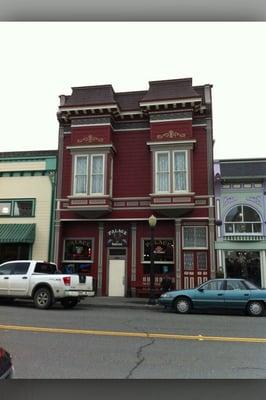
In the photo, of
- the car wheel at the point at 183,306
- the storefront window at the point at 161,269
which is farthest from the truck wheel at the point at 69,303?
the storefront window at the point at 161,269

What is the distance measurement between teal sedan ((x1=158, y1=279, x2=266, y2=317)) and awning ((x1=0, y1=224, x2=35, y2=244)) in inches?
354

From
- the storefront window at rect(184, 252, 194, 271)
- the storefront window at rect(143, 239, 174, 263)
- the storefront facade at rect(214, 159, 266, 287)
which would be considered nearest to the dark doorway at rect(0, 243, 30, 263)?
the storefront window at rect(143, 239, 174, 263)

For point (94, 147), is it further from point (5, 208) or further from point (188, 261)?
point (188, 261)

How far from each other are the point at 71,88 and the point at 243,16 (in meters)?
16.6

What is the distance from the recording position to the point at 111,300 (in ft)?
60.9

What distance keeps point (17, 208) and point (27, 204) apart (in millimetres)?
590

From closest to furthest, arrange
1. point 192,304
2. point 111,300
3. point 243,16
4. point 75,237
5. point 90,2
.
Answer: point 90,2
point 243,16
point 192,304
point 111,300
point 75,237

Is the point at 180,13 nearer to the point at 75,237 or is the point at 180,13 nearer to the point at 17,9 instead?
the point at 17,9

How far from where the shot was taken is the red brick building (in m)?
20.2

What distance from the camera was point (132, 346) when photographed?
852 centimetres

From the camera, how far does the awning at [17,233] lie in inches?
830

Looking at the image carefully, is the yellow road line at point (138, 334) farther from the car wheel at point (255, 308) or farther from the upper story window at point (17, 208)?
the upper story window at point (17, 208)

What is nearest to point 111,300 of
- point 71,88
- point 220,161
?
point 220,161

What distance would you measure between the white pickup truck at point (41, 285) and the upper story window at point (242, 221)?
26.9 ft
